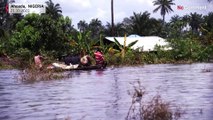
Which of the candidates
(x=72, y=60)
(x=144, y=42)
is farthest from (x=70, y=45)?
(x=144, y=42)

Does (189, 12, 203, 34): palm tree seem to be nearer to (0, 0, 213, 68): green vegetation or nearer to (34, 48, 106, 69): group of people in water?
(0, 0, 213, 68): green vegetation

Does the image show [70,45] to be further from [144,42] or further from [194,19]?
[194,19]

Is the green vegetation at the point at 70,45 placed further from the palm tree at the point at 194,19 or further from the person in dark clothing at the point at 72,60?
the palm tree at the point at 194,19

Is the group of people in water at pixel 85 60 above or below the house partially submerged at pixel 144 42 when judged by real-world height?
below

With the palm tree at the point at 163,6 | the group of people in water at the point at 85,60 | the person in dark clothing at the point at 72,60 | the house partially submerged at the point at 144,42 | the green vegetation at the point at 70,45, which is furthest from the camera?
the palm tree at the point at 163,6

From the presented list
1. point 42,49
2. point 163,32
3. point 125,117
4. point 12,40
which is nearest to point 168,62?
point 42,49

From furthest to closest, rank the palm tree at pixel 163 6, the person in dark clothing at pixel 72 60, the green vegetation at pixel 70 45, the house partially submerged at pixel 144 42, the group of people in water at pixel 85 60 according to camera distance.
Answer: the palm tree at pixel 163 6 → the house partially submerged at pixel 144 42 → the green vegetation at pixel 70 45 → the person in dark clothing at pixel 72 60 → the group of people in water at pixel 85 60

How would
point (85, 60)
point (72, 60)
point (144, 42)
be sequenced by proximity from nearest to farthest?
point (85, 60), point (72, 60), point (144, 42)

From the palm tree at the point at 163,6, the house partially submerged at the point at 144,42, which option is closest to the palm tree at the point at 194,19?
the palm tree at the point at 163,6

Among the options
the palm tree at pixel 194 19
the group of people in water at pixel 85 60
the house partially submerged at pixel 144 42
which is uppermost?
the palm tree at pixel 194 19

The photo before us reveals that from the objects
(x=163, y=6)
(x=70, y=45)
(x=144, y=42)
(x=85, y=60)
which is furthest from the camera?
(x=163, y=6)

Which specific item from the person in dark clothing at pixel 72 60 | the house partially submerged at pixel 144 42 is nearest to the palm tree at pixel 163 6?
the house partially submerged at pixel 144 42

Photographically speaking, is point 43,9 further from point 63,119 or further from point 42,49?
point 63,119

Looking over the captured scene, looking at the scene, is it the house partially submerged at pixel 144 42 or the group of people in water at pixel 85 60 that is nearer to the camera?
the group of people in water at pixel 85 60
